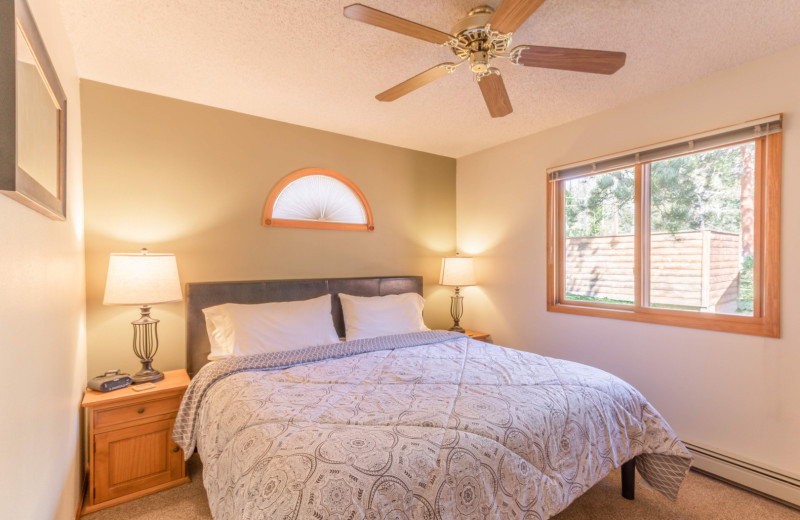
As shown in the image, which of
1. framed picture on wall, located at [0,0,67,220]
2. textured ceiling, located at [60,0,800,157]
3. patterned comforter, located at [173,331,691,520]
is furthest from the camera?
textured ceiling, located at [60,0,800,157]

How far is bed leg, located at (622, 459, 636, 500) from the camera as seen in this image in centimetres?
211

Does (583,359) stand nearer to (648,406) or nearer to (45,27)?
(648,406)

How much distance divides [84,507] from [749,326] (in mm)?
3943

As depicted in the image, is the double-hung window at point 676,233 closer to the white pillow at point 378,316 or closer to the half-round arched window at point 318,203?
the white pillow at point 378,316

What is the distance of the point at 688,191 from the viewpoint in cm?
258

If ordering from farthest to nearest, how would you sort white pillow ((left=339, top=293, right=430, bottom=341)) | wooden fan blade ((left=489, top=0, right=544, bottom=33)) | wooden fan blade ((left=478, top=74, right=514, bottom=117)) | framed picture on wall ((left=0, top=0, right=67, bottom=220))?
white pillow ((left=339, top=293, right=430, bottom=341)), wooden fan blade ((left=478, top=74, right=514, bottom=117)), wooden fan blade ((left=489, top=0, right=544, bottom=33)), framed picture on wall ((left=0, top=0, right=67, bottom=220))

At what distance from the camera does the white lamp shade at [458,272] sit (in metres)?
3.69

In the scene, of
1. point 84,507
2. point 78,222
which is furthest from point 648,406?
point 78,222

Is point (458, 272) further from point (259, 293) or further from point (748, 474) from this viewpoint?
point (748, 474)

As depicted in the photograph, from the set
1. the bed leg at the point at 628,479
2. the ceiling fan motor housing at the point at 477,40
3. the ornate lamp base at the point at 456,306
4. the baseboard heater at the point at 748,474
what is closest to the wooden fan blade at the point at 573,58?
the ceiling fan motor housing at the point at 477,40

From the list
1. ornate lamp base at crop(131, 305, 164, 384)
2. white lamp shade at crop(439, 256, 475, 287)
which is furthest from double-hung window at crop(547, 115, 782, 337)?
ornate lamp base at crop(131, 305, 164, 384)

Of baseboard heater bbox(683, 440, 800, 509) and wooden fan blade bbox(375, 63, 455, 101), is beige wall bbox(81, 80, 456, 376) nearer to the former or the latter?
wooden fan blade bbox(375, 63, 455, 101)

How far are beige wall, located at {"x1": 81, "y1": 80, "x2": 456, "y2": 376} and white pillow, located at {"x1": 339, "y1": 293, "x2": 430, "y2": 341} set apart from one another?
43 centimetres

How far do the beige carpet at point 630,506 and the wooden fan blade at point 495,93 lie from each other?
2.26 metres
